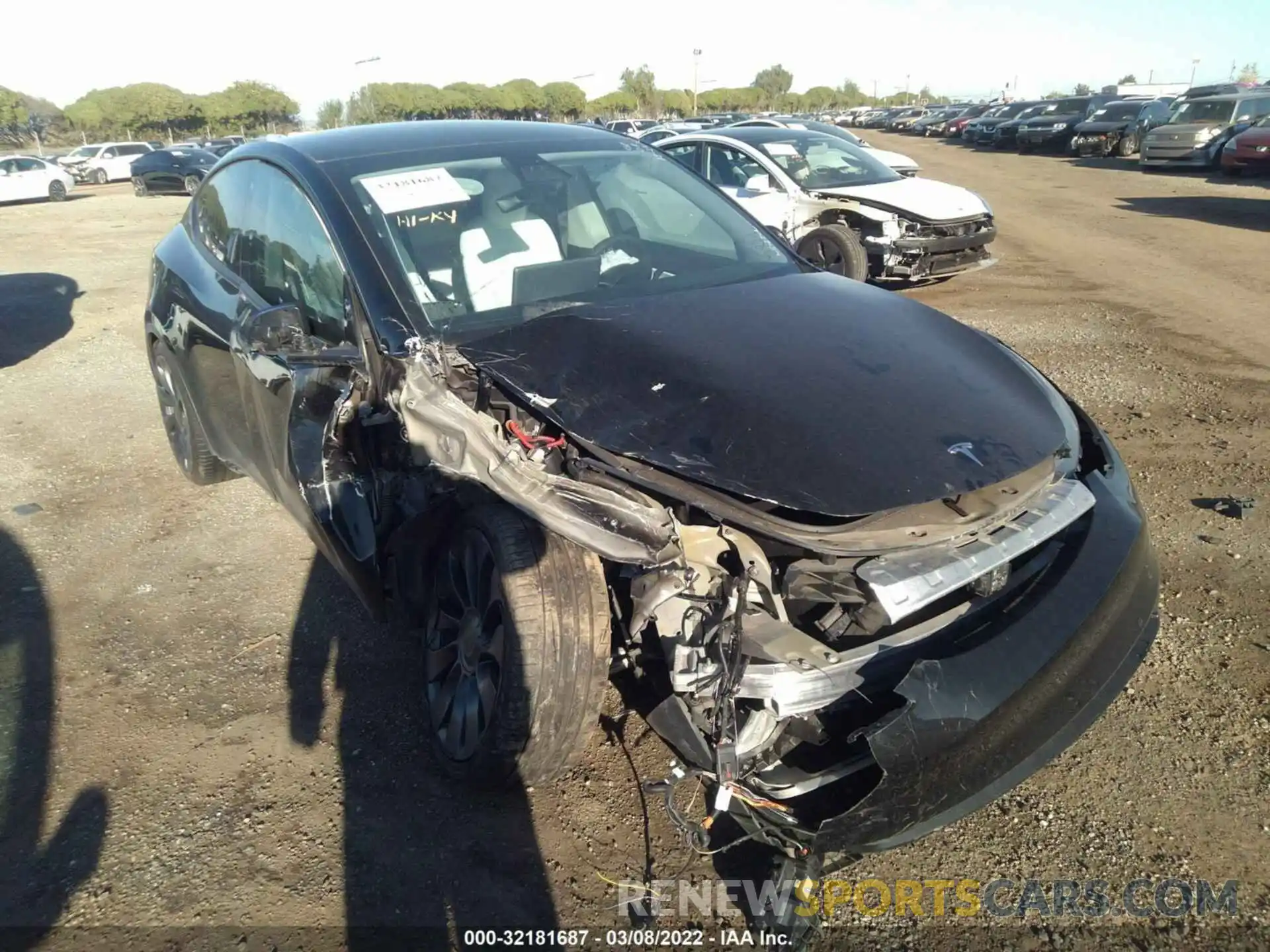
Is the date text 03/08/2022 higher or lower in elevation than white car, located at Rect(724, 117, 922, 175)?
lower

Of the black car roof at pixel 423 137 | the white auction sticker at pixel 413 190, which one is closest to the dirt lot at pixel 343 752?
the white auction sticker at pixel 413 190

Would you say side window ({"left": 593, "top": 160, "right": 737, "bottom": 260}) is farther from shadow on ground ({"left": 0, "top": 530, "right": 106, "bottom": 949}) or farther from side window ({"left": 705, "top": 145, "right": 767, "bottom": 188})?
side window ({"left": 705, "top": 145, "right": 767, "bottom": 188})

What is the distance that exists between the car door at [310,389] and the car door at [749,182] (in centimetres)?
544

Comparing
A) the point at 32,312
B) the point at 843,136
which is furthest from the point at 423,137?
the point at 843,136

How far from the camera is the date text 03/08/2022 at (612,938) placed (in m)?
2.12

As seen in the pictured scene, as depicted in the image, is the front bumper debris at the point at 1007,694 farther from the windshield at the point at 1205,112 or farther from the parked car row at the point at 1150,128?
the windshield at the point at 1205,112

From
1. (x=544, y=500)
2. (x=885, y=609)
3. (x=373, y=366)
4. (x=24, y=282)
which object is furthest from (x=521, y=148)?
(x=24, y=282)

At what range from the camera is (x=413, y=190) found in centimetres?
306

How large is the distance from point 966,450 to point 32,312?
387 inches

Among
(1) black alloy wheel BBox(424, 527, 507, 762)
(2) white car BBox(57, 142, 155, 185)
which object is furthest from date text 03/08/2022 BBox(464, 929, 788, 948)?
(2) white car BBox(57, 142, 155, 185)

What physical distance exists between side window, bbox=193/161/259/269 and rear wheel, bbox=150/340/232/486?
0.72 metres

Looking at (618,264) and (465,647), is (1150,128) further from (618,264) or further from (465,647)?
(465,647)

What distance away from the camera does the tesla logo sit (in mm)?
2172

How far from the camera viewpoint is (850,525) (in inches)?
80.4
